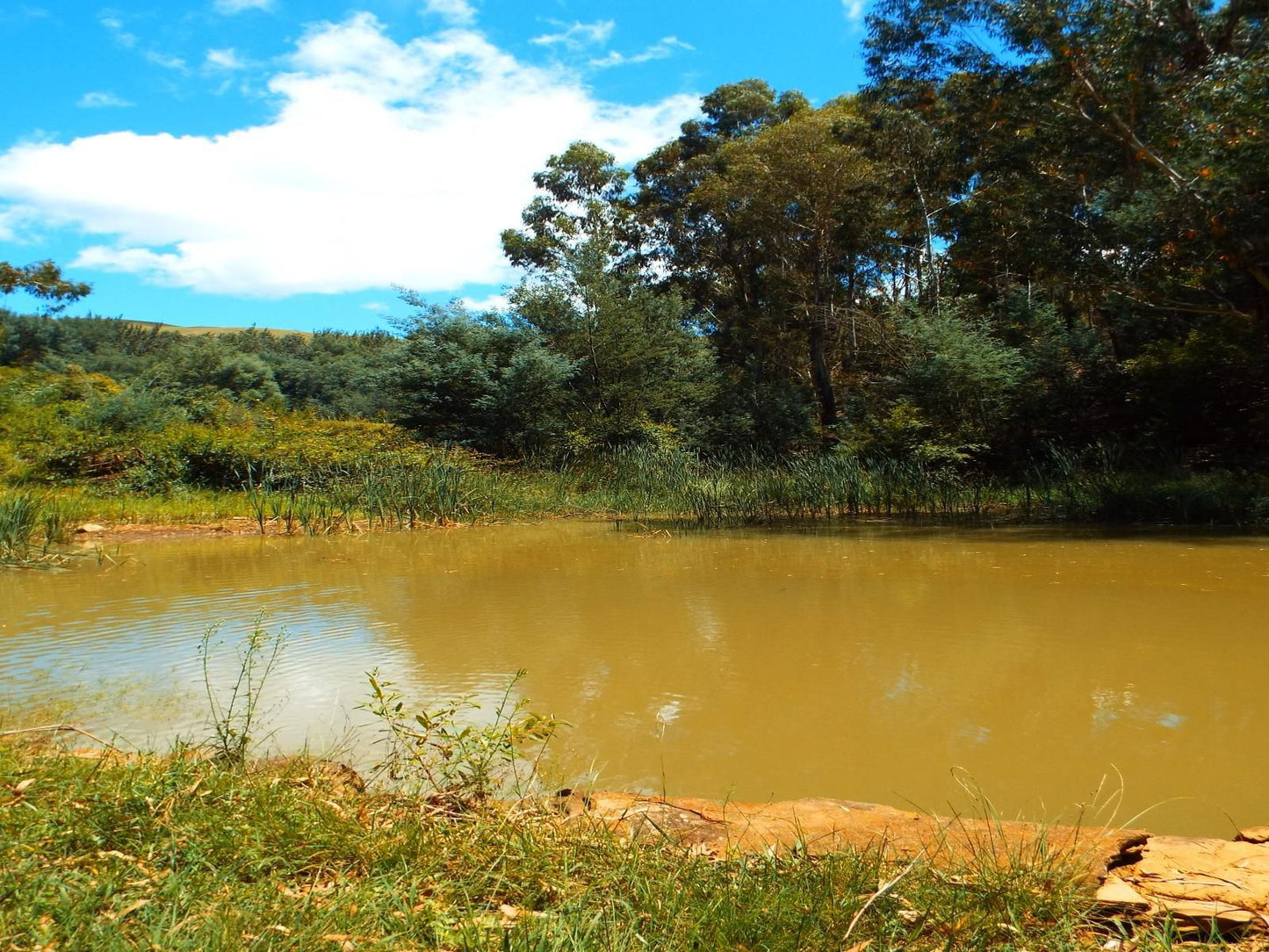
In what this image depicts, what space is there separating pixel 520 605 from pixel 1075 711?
153 inches

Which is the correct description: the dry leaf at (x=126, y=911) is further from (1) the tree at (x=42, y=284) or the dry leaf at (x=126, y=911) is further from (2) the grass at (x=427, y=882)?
(1) the tree at (x=42, y=284)

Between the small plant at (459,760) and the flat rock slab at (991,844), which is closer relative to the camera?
the flat rock slab at (991,844)

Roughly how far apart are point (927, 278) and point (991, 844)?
22.2 meters

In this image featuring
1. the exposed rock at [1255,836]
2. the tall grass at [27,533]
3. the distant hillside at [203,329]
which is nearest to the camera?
the exposed rock at [1255,836]

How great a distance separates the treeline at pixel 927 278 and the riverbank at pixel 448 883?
10.0m

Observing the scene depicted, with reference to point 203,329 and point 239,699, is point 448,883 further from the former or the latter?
point 203,329

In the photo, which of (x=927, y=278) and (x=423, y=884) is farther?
(x=927, y=278)

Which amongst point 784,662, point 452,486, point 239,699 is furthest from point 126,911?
point 452,486

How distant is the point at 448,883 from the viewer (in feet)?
6.35

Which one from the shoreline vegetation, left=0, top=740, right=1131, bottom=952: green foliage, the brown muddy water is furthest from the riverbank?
the shoreline vegetation

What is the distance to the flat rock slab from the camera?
182 cm

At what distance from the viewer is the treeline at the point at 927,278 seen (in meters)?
10.8

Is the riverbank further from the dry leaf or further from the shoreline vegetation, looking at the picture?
the shoreline vegetation

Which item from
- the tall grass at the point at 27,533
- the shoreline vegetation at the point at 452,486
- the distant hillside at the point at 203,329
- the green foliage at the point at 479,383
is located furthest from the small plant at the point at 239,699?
the distant hillside at the point at 203,329
